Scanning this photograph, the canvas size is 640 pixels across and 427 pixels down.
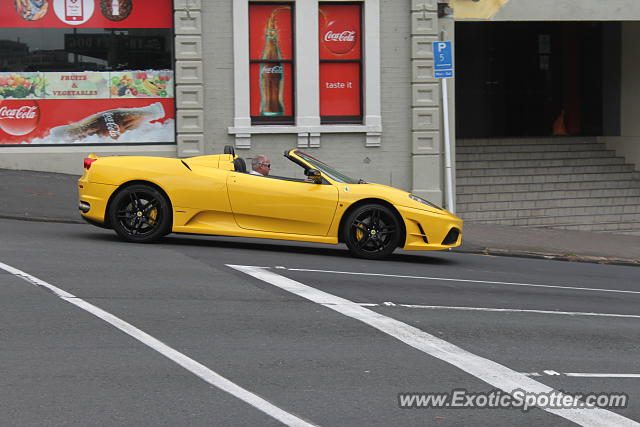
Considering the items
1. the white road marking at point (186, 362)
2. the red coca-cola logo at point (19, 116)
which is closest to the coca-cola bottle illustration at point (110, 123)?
the red coca-cola logo at point (19, 116)

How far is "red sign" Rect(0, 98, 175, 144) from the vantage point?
1936 centimetres

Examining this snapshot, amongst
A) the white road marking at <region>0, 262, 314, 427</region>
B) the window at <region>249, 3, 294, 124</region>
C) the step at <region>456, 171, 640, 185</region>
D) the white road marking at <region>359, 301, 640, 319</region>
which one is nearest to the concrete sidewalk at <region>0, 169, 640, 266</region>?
the step at <region>456, 171, 640, 185</region>

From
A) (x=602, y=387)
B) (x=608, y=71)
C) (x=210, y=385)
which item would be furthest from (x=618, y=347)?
(x=608, y=71)

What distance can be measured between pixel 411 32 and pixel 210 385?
14577 millimetres

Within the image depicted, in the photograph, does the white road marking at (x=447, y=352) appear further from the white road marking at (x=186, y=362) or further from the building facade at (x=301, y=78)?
the building facade at (x=301, y=78)

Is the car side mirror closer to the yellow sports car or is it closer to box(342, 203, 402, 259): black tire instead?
the yellow sports car

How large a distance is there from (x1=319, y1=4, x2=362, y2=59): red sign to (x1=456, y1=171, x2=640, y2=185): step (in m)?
3.87

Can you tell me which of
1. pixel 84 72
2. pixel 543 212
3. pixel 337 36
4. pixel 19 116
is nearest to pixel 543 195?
pixel 543 212

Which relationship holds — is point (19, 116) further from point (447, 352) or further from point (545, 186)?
point (447, 352)

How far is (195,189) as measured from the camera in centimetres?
1245

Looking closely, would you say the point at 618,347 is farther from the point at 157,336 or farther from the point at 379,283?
the point at 157,336

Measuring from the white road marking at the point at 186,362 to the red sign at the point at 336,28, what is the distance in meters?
11.5

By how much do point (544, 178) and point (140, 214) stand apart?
39.7 ft

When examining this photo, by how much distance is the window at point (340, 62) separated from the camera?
20047 mm
